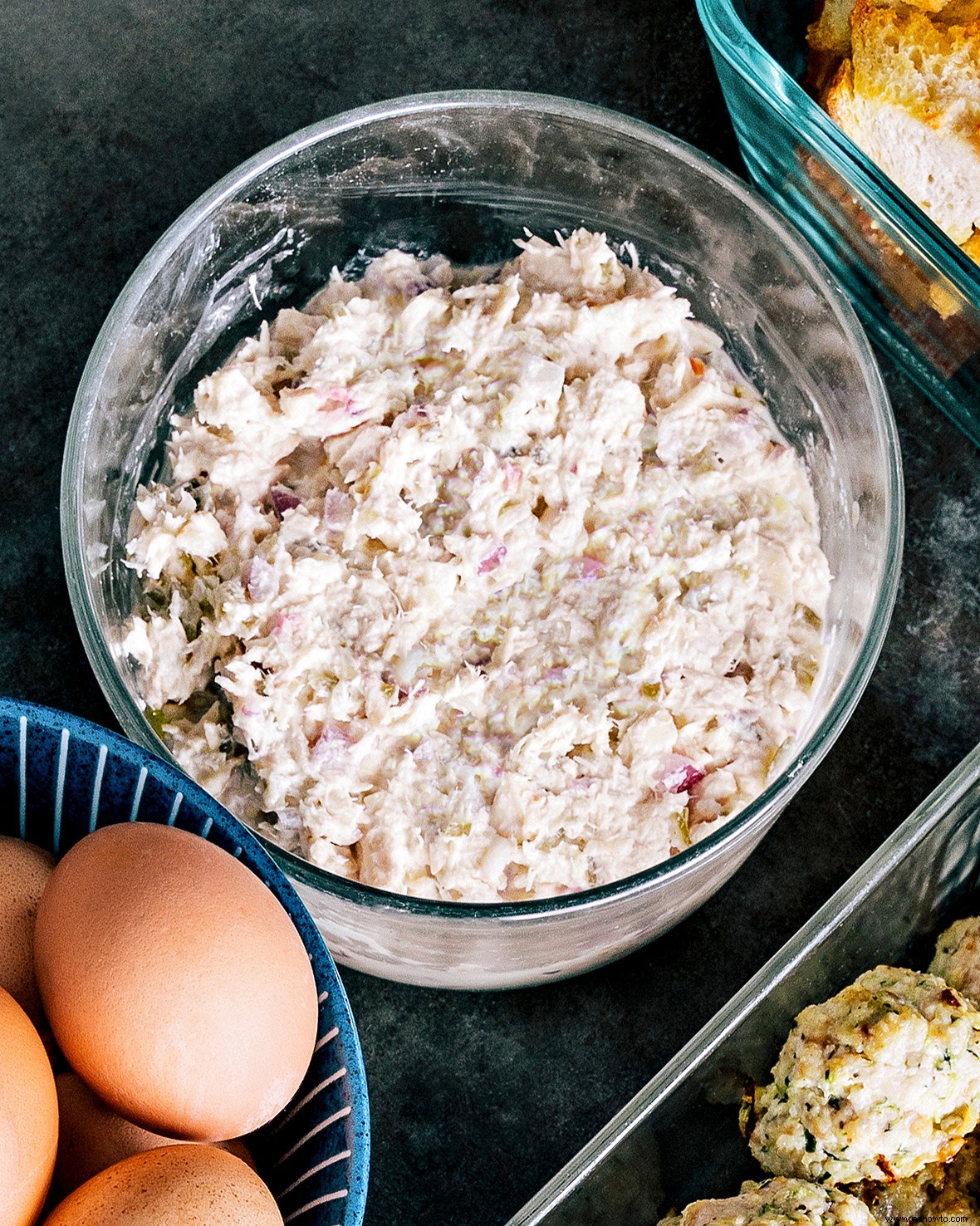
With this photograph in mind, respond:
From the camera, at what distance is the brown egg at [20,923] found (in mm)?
839

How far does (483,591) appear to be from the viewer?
1154 mm

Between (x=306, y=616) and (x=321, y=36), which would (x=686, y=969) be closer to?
(x=306, y=616)

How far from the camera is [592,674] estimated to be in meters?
1.13

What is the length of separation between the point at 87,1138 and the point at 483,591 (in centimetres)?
53

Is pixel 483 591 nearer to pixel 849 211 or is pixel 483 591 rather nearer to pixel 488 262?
pixel 488 262

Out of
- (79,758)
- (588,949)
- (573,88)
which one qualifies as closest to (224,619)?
(79,758)

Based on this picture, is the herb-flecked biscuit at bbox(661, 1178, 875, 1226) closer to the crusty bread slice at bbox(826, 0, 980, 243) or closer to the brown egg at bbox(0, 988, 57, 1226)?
the brown egg at bbox(0, 988, 57, 1226)

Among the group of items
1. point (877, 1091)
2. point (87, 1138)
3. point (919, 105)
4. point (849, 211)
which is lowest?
point (87, 1138)

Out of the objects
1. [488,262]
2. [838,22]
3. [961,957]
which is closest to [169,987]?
[961,957]

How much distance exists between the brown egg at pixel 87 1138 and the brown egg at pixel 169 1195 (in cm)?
4

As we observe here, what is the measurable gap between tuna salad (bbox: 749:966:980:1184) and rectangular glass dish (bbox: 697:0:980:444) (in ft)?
2.06

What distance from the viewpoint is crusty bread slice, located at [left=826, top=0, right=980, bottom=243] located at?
51.6 inches

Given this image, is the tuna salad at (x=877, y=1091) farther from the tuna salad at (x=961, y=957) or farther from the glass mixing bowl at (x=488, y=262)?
the glass mixing bowl at (x=488, y=262)

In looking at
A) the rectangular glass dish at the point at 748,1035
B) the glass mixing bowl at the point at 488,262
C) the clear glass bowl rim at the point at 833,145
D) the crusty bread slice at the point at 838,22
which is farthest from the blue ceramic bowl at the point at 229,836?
the crusty bread slice at the point at 838,22
